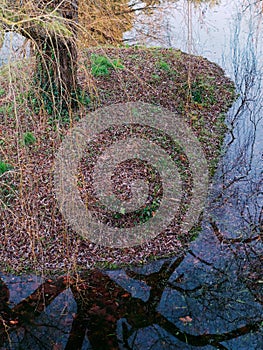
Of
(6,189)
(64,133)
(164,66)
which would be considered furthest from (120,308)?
(164,66)

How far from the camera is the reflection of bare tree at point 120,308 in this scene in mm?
3768

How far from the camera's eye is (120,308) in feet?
13.4

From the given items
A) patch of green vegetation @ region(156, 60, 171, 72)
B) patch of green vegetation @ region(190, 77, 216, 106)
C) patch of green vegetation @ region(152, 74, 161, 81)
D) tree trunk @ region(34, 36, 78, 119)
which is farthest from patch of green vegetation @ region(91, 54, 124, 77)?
patch of green vegetation @ region(190, 77, 216, 106)

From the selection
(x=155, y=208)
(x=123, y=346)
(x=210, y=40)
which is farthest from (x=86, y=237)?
(x=210, y=40)

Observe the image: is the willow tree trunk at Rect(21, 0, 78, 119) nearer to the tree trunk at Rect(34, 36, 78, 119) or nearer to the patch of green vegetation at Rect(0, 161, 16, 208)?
the tree trunk at Rect(34, 36, 78, 119)

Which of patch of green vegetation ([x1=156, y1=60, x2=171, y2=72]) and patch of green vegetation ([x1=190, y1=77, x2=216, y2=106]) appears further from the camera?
patch of green vegetation ([x1=156, y1=60, x2=171, y2=72])

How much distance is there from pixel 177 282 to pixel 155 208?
3.85 feet

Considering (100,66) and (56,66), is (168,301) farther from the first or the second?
(100,66)

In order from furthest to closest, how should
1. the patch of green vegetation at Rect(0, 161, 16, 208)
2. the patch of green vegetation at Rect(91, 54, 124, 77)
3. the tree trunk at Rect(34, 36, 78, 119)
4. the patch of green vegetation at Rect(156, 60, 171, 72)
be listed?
the patch of green vegetation at Rect(156, 60, 171, 72) < the patch of green vegetation at Rect(91, 54, 124, 77) < the patch of green vegetation at Rect(0, 161, 16, 208) < the tree trunk at Rect(34, 36, 78, 119)

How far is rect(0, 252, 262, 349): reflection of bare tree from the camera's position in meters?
3.77

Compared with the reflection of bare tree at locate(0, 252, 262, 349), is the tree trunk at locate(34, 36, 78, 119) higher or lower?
higher

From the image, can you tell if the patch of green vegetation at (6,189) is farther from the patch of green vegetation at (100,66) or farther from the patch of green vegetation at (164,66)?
the patch of green vegetation at (164,66)

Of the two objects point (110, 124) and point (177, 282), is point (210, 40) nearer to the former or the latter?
point (110, 124)

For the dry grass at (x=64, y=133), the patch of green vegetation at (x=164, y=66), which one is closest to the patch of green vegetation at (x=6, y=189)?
the dry grass at (x=64, y=133)
